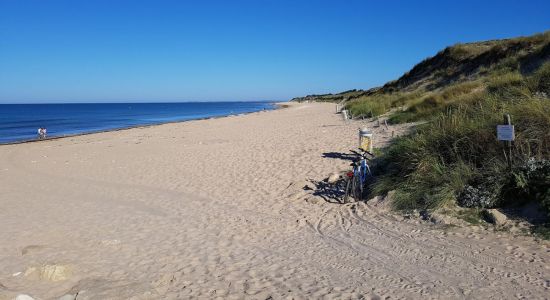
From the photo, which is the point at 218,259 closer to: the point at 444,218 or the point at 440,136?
the point at 444,218

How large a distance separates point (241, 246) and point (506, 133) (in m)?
3.87

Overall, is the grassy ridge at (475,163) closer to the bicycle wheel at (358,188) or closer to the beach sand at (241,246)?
the bicycle wheel at (358,188)

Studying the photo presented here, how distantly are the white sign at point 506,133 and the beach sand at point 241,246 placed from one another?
1366mm

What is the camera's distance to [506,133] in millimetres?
5559

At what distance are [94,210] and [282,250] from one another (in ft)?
14.2

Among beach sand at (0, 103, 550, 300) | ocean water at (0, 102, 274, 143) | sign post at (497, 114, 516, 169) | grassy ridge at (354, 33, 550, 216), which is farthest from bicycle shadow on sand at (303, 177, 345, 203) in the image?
ocean water at (0, 102, 274, 143)

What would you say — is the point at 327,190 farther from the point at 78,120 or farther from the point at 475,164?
the point at 78,120

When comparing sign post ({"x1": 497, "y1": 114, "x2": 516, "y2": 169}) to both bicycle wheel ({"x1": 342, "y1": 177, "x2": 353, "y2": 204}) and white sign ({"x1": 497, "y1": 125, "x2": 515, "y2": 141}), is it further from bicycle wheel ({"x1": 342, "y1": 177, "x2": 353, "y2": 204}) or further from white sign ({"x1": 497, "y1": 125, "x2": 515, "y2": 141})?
bicycle wheel ({"x1": 342, "y1": 177, "x2": 353, "y2": 204})

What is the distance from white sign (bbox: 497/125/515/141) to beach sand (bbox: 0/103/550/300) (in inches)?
53.8

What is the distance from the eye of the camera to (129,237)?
6145 millimetres

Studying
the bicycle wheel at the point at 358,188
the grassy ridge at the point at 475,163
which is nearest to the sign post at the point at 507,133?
the grassy ridge at the point at 475,163

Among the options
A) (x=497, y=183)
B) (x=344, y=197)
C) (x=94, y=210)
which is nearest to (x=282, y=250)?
(x=344, y=197)

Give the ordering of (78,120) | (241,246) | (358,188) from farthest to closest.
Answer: (78,120) < (358,188) < (241,246)

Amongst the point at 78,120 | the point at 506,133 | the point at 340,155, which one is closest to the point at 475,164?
the point at 506,133
